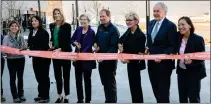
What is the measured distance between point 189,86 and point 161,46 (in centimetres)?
73

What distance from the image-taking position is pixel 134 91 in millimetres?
5570

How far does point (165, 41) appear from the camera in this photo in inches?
201

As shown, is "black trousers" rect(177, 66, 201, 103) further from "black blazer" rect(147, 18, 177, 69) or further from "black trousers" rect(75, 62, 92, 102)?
"black trousers" rect(75, 62, 92, 102)

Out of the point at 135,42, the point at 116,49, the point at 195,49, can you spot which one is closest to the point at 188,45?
the point at 195,49

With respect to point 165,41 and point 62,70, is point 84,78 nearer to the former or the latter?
point 62,70

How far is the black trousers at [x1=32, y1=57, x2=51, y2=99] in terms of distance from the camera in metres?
6.05

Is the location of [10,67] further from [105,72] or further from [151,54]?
[151,54]

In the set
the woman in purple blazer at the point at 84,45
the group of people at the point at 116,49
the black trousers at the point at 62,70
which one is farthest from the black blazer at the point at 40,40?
the woman in purple blazer at the point at 84,45

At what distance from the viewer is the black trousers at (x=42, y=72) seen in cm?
605

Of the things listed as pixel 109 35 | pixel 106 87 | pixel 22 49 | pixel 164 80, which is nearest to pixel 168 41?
pixel 164 80

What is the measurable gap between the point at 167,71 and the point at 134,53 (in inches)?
24.4

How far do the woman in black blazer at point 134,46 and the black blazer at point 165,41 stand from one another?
16 cm

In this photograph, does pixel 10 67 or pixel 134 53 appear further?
pixel 10 67

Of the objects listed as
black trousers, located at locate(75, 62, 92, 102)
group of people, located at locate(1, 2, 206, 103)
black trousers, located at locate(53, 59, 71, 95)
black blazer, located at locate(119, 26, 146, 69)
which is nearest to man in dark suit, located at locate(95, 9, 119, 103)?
group of people, located at locate(1, 2, 206, 103)
